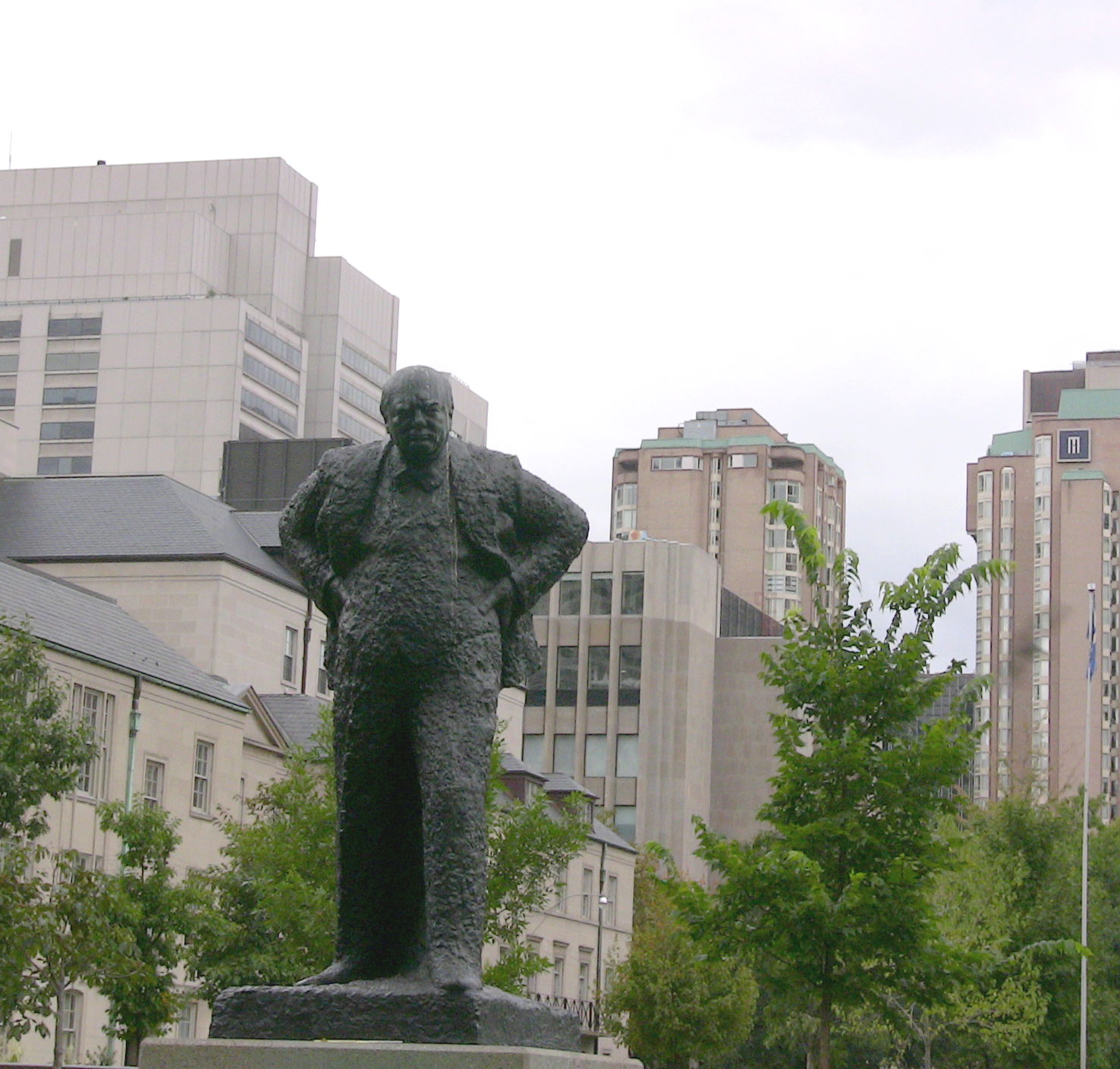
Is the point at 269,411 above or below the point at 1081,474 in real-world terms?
below

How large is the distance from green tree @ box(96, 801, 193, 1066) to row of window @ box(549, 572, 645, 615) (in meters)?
65.8

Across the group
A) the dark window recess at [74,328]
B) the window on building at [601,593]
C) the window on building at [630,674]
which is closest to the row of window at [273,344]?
the dark window recess at [74,328]

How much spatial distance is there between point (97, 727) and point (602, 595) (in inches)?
2356

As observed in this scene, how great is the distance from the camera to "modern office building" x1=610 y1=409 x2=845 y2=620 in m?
144

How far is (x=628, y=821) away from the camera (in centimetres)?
9262

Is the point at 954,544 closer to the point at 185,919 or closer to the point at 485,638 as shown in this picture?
the point at 185,919

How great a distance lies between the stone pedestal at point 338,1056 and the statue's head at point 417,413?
222 centimetres

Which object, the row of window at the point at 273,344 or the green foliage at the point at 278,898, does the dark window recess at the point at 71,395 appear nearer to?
the row of window at the point at 273,344

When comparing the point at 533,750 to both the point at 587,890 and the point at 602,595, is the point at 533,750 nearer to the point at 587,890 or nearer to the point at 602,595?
the point at 602,595

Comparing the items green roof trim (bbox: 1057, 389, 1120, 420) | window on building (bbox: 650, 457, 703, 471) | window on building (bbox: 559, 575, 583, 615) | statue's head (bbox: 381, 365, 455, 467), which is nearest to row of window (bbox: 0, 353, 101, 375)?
window on building (bbox: 559, 575, 583, 615)

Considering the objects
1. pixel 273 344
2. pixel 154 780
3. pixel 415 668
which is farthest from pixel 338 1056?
pixel 273 344

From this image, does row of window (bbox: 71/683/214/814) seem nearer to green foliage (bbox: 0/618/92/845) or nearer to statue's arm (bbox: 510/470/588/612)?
green foliage (bbox: 0/618/92/845)

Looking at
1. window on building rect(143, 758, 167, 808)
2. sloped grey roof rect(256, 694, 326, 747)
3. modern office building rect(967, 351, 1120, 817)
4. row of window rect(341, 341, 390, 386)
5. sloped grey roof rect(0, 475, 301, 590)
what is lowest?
window on building rect(143, 758, 167, 808)

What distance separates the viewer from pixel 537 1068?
7.23 meters
